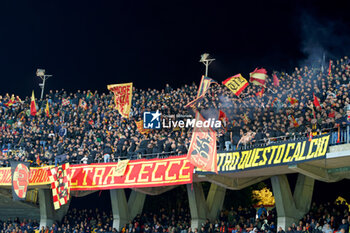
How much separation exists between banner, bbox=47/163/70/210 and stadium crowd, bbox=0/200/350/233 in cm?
319

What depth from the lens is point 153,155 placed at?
30.6 meters

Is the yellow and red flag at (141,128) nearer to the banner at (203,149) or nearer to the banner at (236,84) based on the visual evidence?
the banner at (236,84)

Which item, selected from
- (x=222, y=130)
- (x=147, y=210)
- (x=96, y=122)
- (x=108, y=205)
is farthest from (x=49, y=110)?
(x=222, y=130)

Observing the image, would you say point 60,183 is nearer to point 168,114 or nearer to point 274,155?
point 168,114

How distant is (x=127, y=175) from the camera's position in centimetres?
3044

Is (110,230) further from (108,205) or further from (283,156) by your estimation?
(283,156)

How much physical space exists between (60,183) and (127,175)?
192 inches

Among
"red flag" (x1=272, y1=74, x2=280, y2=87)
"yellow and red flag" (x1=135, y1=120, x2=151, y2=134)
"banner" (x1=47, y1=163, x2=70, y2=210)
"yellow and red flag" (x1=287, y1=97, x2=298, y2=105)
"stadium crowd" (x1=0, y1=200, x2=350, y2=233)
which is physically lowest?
"stadium crowd" (x1=0, y1=200, x2=350, y2=233)

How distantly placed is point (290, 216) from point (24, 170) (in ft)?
54.8

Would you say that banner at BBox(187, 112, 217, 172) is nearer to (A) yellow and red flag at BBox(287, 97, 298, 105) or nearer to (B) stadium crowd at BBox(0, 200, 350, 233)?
(B) stadium crowd at BBox(0, 200, 350, 233)

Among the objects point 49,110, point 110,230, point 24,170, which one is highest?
point 49,110

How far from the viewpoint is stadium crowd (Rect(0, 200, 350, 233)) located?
952 inches

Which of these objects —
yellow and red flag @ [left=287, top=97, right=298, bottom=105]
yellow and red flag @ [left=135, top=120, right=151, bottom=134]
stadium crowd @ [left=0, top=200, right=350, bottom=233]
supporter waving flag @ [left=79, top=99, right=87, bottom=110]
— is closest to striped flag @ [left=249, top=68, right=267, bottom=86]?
yellow and red flag @ [left=287, top=97, right=298, bottom=105]

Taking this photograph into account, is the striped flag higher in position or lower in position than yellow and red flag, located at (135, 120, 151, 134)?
higher
